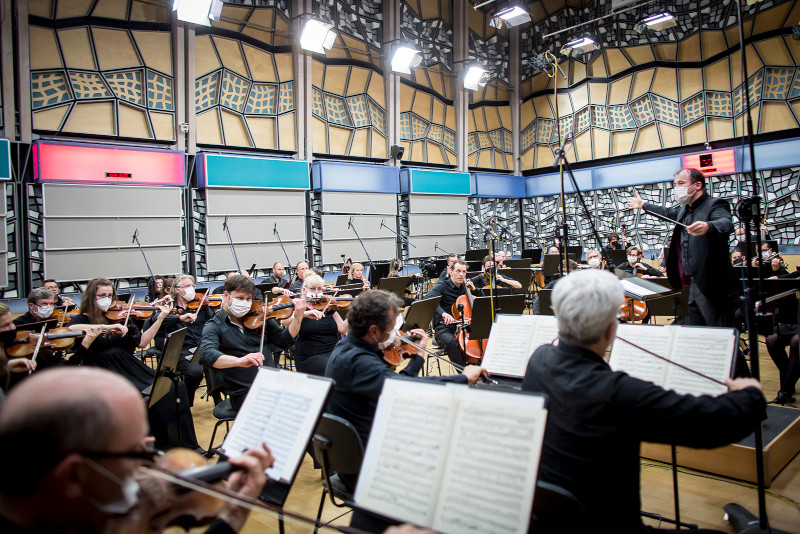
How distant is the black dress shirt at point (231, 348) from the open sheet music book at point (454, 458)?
2.38 meters

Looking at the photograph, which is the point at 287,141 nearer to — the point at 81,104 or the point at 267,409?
the point at 81,104

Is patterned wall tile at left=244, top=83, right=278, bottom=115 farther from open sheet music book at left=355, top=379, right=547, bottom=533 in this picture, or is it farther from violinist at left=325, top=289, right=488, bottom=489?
open sheet music book at left=355, top=379, right=547, bottom=533

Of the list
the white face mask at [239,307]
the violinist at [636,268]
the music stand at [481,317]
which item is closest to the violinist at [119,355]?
the white face mask at [239,307]

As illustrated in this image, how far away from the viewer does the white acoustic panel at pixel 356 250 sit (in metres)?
12.2

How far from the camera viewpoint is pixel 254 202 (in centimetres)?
1101

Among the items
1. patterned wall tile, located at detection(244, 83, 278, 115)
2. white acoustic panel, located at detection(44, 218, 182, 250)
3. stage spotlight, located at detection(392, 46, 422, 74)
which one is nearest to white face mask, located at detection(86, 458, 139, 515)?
white acoustic panel, located at detection(44, 218, 182, 250)

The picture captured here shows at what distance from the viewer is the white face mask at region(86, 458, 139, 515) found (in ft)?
3.31

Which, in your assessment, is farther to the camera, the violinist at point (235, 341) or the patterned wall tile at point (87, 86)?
the patterned wall tile at point (87, 86)

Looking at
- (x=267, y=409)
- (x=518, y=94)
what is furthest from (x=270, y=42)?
(x=267, y=409)

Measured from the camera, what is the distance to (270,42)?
1166cm

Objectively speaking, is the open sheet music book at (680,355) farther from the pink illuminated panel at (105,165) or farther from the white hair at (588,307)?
the pink illuminated panel at (105,165)

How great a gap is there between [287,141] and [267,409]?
1047 centimetres

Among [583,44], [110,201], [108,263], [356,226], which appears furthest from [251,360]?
[583,44]

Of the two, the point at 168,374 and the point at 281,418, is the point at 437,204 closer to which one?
the point at 168,374
